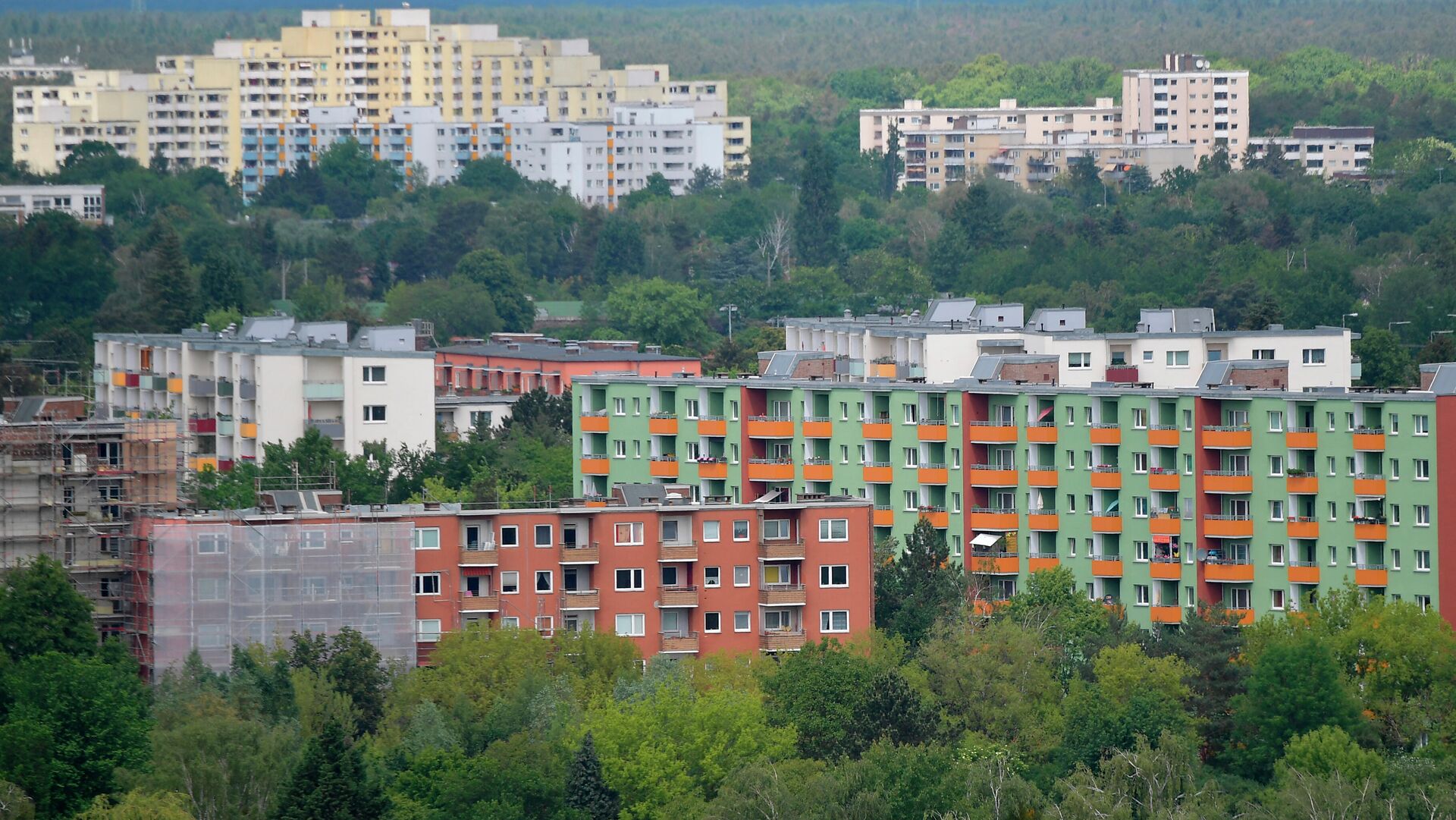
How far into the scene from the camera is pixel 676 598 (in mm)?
44188

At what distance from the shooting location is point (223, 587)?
41.6m

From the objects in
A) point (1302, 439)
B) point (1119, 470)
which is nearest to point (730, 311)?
point (1119, 470)

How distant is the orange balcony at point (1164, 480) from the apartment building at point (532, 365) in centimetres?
2219

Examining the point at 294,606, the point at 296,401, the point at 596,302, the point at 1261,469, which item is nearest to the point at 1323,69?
the point at 596,302

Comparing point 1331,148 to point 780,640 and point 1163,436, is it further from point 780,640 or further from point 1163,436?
point 780,640

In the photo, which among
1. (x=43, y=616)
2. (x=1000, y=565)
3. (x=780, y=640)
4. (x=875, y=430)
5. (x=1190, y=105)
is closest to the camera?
(x=43, y=616)

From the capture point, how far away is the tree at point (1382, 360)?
74.3 metres

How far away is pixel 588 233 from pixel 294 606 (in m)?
85.0

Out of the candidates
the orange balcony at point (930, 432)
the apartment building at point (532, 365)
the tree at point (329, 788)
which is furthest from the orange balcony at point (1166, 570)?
the apartment building at point (532, 365)

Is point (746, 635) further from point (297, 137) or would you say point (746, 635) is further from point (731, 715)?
point (297, 137)

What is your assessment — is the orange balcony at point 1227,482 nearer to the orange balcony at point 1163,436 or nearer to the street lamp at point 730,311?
the orange balcony at point 1163,436

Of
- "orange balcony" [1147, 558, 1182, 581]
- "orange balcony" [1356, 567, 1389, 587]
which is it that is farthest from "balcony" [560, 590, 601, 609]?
"orange balcony" [1356, 567, 1389, 587]

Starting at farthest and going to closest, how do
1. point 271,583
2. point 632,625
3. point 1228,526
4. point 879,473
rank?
point 879,473 < point 1228,526 < point 632,625 < point 271,583

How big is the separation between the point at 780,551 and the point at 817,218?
80093mm
